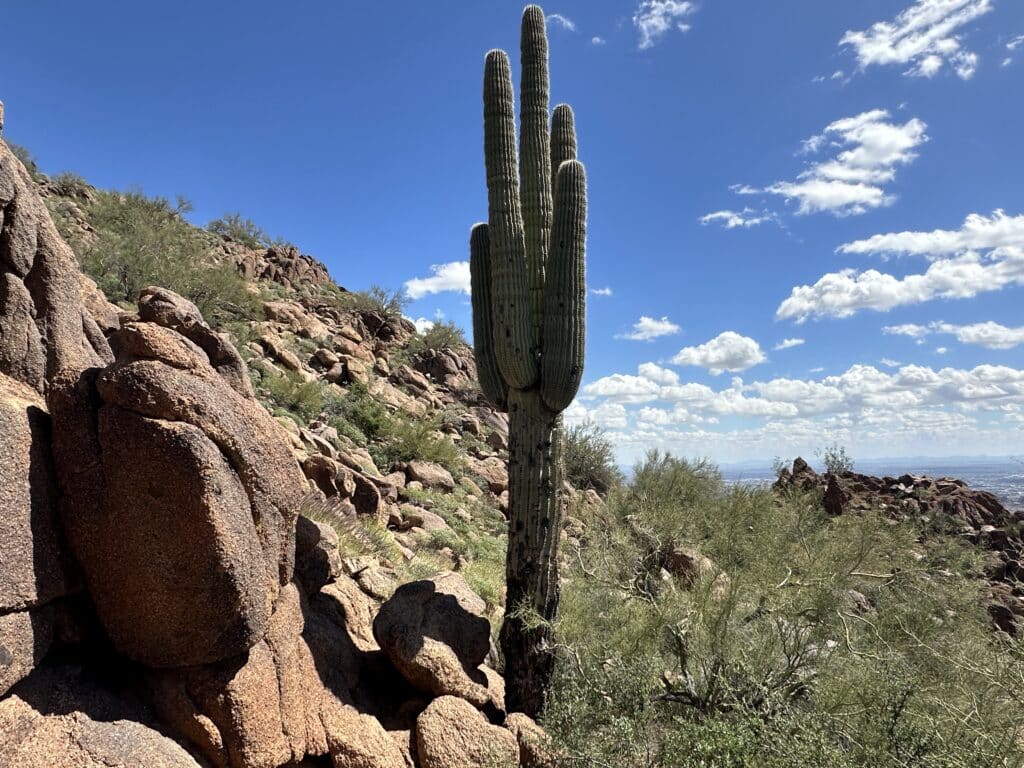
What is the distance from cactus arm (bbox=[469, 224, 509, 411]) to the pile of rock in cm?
1364

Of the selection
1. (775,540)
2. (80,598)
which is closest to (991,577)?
(775,540)

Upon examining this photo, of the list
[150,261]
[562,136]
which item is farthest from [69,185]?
[562,136]

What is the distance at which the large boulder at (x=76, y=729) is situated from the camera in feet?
8.50

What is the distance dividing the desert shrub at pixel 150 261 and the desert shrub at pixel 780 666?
12.5m

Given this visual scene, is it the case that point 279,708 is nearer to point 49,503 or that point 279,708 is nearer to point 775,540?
point 49,503

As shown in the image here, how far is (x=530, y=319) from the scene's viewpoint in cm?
604

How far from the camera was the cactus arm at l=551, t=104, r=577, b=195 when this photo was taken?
7266mm

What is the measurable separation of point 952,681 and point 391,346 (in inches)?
820

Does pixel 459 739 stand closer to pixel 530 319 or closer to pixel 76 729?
pixel 76 729

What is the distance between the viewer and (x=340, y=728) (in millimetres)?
3830

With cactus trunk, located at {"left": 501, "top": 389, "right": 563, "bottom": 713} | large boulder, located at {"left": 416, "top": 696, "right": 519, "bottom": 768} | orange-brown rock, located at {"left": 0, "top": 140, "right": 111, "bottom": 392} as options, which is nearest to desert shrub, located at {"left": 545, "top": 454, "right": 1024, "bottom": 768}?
cactus trunk, located at {"left": 501, "top": 389, "right": 563, "bottom": 713}

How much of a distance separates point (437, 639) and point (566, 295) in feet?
11.1

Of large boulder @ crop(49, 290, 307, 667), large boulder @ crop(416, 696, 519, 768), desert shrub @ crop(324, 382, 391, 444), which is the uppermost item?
desert shrub @ crop(324, 382, 391, 444)

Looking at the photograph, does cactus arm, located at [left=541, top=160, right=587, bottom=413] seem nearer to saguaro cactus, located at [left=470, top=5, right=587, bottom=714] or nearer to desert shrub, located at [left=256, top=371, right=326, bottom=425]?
saguaro cactus, located at [left=470, top=5, right=587, bottom=714]
